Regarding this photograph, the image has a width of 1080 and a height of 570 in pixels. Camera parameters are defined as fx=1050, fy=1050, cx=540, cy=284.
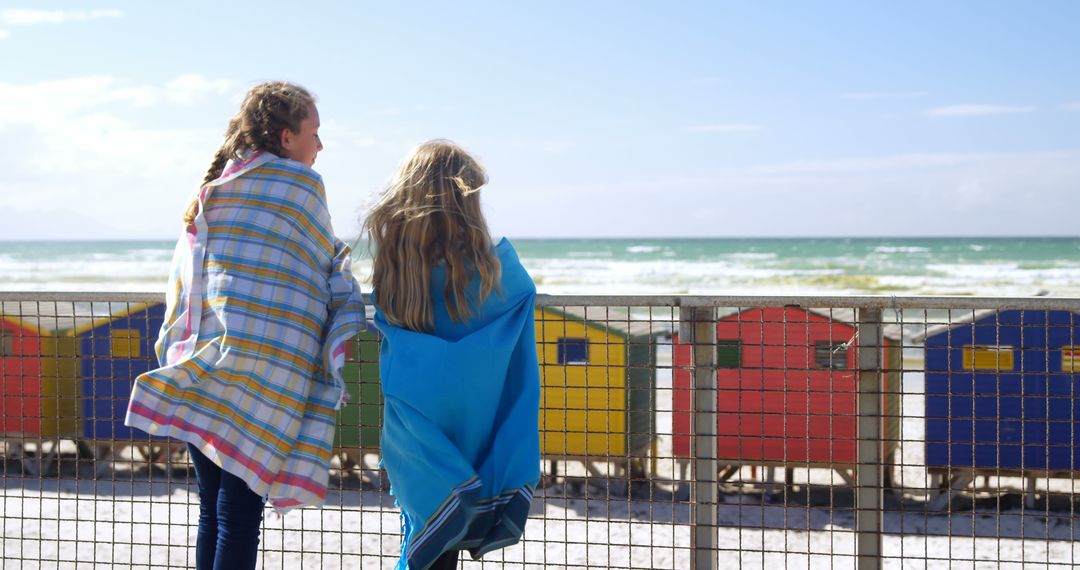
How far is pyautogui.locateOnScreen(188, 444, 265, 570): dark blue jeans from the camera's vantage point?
260 centimetres

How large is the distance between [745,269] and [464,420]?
45.8 meters

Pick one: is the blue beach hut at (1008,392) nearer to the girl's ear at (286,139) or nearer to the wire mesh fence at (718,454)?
the wire mesh fence at (718,454)

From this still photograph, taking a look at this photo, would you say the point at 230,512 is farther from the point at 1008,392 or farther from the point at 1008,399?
the point at 1008,399

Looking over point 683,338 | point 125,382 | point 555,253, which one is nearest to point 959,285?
point 555,253

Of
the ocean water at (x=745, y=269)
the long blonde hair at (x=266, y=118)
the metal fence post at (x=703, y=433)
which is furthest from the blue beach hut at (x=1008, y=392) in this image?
the ocean water at (x=745, y=269)

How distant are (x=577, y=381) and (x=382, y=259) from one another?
544 centimetres

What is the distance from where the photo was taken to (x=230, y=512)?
2.61m

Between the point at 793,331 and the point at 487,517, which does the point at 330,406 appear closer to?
the point at 487,517

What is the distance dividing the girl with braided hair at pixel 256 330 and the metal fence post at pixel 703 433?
1093 millimetres

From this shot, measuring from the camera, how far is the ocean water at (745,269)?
38.2m

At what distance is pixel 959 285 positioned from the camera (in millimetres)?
37219

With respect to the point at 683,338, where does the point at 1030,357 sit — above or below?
below

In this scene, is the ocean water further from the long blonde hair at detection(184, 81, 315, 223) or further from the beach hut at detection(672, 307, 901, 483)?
the long blonde hair at detection(184, 81, 315, 223)

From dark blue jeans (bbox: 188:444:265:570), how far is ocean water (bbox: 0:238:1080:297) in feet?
88.7
